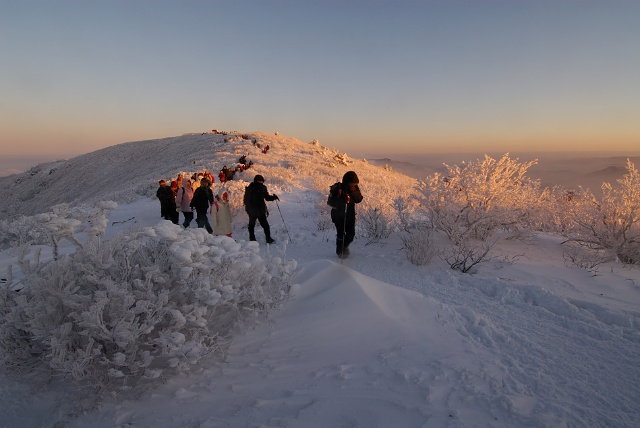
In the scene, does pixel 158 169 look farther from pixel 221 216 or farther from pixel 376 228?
pixel 376 228

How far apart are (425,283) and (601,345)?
202 cm

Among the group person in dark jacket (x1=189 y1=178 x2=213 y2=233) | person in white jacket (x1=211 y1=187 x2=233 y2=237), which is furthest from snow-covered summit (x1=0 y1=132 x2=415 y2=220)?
person in white jacket (x1=211 y1=187 x2=233 y2=237)

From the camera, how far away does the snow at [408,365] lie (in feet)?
7.32

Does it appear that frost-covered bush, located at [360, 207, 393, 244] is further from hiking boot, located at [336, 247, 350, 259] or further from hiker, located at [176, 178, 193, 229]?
hiker, located at [176, 178, 193, 229]

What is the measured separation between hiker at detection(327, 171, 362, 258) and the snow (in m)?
1.60

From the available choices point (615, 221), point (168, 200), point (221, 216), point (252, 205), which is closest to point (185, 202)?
point (168, 200)

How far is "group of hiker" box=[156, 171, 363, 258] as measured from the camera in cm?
612

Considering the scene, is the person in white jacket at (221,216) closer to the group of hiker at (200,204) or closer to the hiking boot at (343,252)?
the group of hiker at (200,204)

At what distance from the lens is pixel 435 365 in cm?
270

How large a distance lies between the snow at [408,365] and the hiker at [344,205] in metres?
1.60

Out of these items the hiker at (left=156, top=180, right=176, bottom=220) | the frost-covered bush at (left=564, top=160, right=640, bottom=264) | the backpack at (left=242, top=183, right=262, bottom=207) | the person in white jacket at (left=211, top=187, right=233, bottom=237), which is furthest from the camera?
the hiker at (left=156, top=180, right=176, bottom=220)

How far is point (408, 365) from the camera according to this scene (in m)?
2.70

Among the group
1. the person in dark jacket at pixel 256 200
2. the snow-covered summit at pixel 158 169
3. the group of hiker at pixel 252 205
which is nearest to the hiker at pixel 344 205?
the group of hiker at pixel 252 205

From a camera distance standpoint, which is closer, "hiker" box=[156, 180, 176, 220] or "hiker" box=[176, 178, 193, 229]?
"hiker" box=[176, 178, 193, 229]
